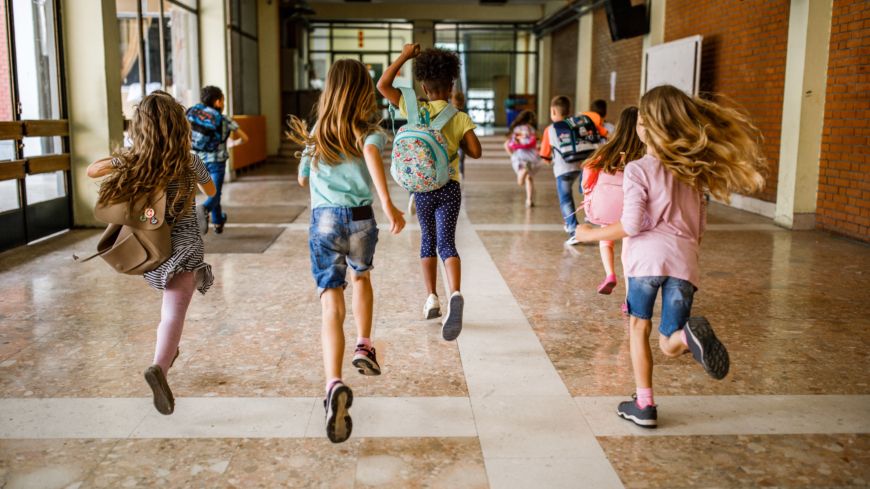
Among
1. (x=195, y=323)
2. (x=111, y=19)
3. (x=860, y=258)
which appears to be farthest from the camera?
(x=111, y=19)

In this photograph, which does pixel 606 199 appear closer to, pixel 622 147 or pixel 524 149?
pixel 622 147

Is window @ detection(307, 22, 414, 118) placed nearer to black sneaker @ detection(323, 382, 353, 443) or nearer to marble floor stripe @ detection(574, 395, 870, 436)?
marble floor stripe @ detection(574, 395, 870, 436)

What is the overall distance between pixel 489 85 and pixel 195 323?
71.3ft

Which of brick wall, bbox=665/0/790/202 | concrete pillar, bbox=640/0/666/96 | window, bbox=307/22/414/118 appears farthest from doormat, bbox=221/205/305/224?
window, bbox=307/22/414/118

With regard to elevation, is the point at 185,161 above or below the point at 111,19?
below

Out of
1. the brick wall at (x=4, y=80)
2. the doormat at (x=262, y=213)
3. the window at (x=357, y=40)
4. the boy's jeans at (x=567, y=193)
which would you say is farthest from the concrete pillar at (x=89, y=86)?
the window at (x=357, y=40)

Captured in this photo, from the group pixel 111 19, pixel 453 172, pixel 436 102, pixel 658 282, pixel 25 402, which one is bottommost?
pixel 25 402

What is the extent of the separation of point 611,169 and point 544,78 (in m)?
19.9

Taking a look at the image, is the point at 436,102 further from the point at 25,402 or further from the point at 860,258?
the point at 860,258

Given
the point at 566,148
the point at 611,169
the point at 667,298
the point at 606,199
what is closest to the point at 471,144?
the point at 611,169

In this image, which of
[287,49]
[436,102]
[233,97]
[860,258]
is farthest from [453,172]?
[287,49]

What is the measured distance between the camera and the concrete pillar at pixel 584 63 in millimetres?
17312

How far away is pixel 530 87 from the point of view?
2389 centimetres

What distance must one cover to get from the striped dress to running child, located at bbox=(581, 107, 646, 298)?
2.08 m
